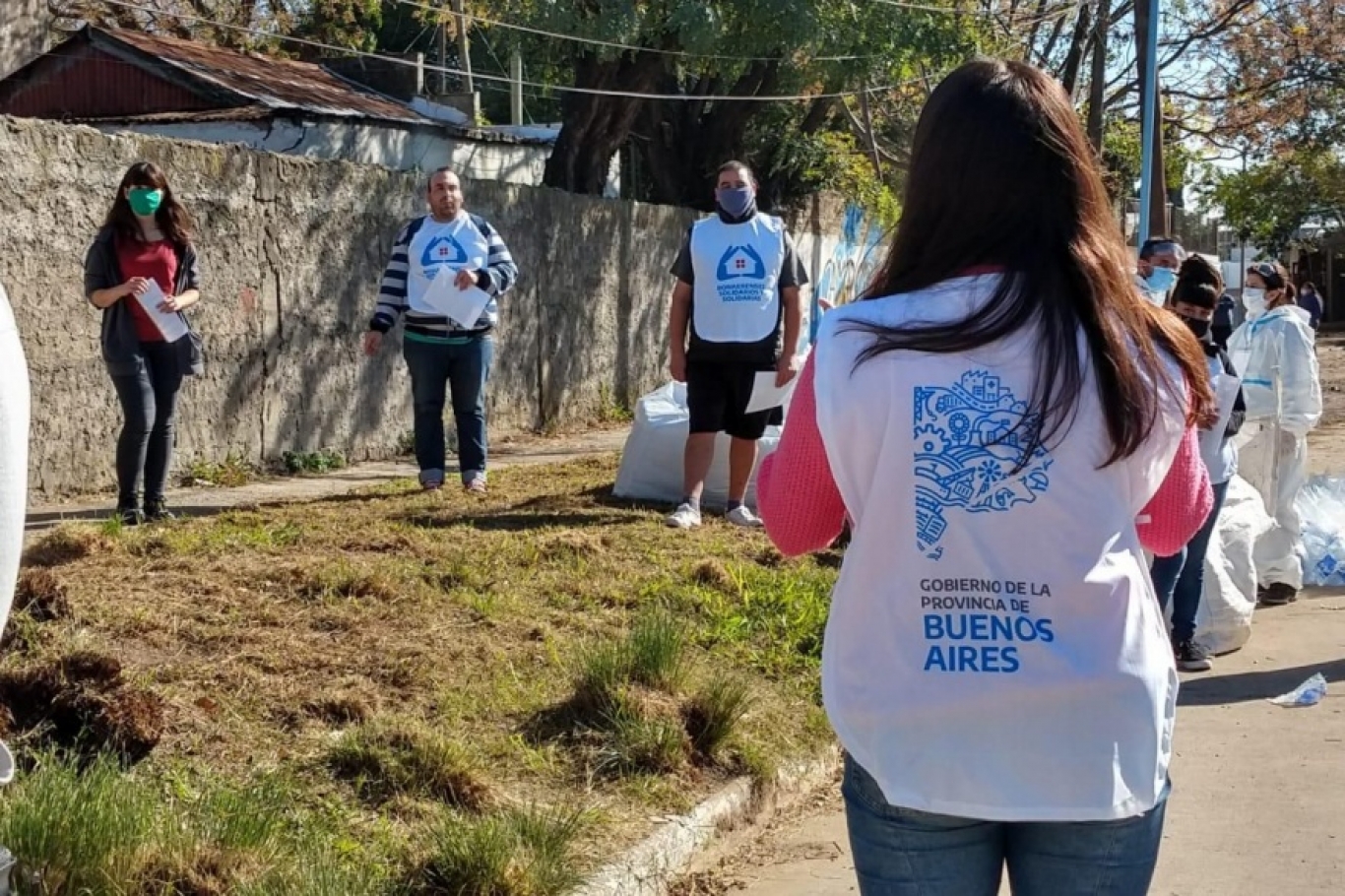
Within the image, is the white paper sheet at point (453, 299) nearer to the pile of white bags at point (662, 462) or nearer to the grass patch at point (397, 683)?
the pile of white bags at point (662, 462)

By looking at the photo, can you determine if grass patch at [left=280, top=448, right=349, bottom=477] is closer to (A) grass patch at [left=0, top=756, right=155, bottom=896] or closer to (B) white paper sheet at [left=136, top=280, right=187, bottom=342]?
(B) white paper sheet at [left=136, top=280, right=187, bottom=342]

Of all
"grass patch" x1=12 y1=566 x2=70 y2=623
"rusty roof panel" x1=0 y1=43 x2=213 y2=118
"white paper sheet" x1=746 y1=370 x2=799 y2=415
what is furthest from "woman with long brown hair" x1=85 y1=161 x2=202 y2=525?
"rusty roof panel" x1=0 y1=43 x2=213 y2=118

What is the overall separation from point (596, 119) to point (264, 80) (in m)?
5.91

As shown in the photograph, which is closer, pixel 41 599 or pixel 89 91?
pixel 41 599

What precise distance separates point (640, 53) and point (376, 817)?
15.6 metres

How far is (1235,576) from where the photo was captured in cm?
846

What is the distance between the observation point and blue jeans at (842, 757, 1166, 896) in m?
2.33

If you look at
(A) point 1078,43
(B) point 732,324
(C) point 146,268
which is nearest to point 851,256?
(A) point 1078,43

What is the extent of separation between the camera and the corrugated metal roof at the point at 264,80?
21797mm

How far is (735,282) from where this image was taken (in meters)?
9.04

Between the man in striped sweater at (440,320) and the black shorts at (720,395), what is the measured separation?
4.37ft

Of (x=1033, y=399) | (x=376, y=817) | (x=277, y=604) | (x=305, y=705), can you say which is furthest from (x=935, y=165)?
(x=277, y=604)

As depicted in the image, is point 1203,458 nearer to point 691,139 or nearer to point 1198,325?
point 1198,325

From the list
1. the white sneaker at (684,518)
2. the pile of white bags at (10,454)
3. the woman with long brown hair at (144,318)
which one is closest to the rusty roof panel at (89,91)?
the woman with long brown hair at (144,318)
